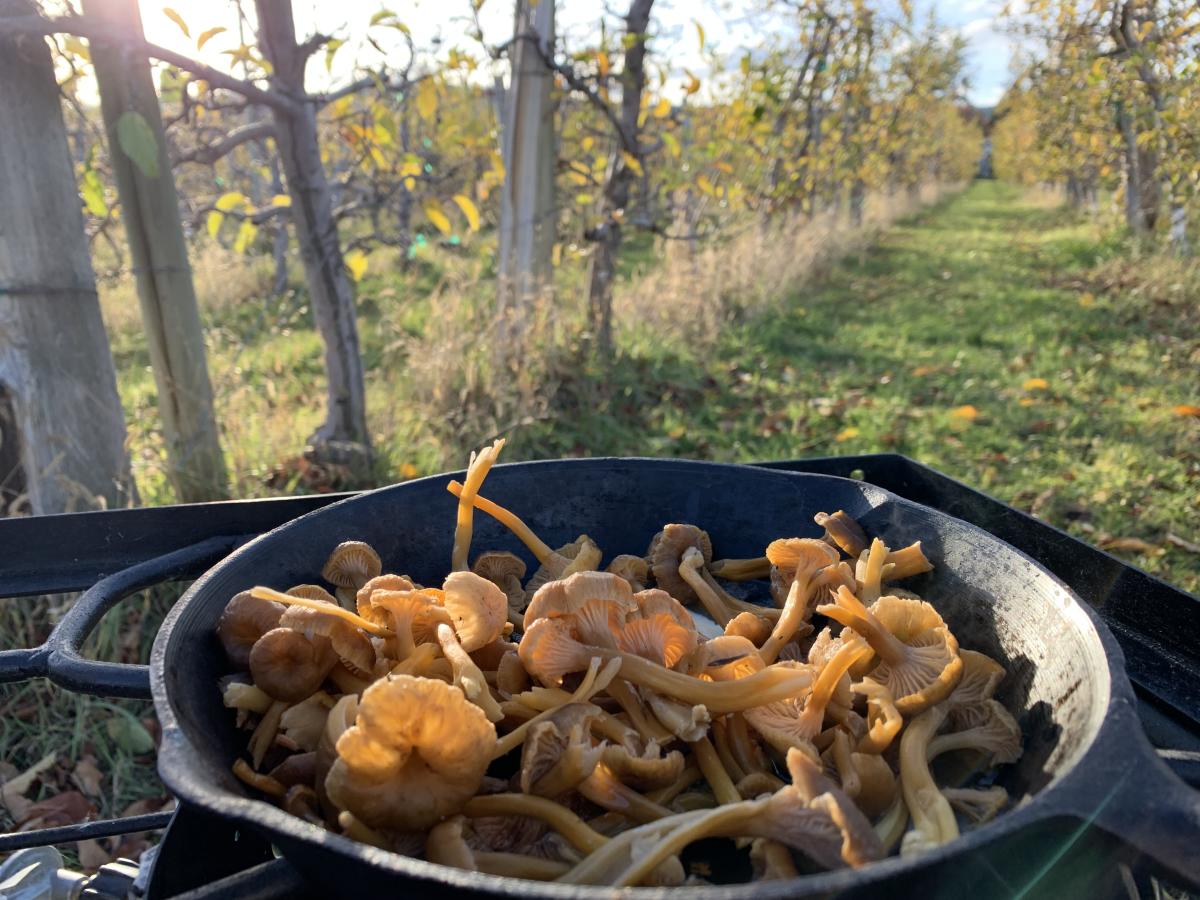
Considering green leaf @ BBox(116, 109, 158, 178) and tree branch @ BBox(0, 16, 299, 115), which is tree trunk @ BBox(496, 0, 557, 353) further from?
green leaf @ BBox(116, 109, 158, 178)

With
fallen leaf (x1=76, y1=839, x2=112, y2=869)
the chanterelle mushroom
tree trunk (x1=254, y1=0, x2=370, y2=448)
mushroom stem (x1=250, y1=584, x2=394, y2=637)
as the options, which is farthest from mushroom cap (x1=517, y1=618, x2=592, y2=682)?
tree trunk (x1=254, y1=0, x2=370, y2=448)

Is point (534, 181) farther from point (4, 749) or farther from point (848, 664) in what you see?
point (848, 664)

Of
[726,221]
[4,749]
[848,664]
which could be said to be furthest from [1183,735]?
[726,221]

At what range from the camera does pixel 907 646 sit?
1.23 meters

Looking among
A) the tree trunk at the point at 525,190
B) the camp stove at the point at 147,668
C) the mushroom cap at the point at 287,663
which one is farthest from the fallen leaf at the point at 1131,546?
the mushroom cap at the point at 287,663

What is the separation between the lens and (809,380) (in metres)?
6.54

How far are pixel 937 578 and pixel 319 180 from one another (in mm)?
3123

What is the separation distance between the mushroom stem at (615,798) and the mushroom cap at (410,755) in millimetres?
149

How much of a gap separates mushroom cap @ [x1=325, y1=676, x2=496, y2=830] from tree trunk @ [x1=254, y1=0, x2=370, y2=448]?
309 cm

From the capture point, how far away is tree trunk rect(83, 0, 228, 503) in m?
2.75

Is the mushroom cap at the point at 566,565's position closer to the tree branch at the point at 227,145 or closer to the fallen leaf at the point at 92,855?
the fallen leaf at the point at 92,855

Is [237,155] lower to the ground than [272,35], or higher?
higher

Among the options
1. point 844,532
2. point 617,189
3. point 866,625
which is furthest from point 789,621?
point 617,189

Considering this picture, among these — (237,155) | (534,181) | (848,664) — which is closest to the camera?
(848,664)
